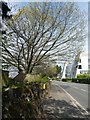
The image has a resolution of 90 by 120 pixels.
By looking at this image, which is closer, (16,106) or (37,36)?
(16,106)

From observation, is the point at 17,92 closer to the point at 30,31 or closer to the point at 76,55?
the point at 30,31

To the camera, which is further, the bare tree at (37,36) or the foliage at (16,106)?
the bare tree at (37,36)

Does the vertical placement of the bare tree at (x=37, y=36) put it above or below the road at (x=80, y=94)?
above

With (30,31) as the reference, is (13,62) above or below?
below

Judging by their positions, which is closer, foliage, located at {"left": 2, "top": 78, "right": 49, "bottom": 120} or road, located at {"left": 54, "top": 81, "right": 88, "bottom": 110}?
foliage, located at {"left": 2, "top": 78, "right": 49, "bottom": 120}

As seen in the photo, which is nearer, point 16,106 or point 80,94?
point 16,106

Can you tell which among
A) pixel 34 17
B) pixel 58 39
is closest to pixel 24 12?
pixel 34 17

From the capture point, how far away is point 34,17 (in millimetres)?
19984

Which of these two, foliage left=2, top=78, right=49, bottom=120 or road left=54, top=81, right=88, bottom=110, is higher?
foliage left=2, top=78, right=49, bottom=120

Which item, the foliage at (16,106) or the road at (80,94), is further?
the road at (80,94)

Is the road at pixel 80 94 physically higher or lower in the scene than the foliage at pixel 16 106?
lower

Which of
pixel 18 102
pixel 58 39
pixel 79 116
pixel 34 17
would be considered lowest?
pixel 79 116

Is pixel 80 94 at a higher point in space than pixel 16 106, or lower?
lower

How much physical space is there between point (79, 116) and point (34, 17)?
948cm
